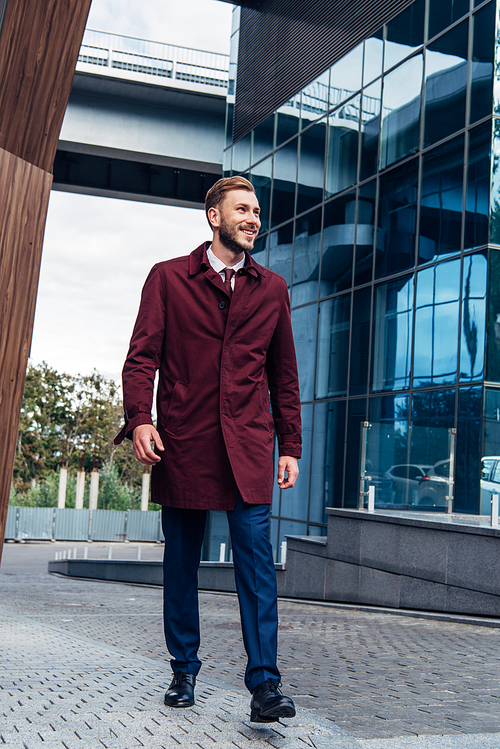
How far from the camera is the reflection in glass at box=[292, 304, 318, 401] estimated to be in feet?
65.5

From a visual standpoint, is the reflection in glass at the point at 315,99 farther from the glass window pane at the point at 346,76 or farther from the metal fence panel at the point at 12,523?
the metal fence panel at the point at 12,523

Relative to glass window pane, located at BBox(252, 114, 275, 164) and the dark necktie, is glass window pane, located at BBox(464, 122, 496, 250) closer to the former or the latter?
glass window pane, located at BBox(252, 114, 275, 164)

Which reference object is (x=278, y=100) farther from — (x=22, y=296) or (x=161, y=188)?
(x=22, y=296)

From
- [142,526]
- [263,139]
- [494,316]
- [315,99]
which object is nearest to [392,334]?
[494,316]

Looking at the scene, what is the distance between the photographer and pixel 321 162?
20344 millimetres

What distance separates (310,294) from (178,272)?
56.0 feet

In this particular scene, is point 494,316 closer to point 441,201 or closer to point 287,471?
point 441,201

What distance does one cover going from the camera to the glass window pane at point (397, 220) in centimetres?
1642

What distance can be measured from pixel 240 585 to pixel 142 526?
39817 millimetres

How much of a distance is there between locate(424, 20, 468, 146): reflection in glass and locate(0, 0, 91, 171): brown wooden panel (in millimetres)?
13432

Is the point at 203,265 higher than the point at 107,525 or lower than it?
higher

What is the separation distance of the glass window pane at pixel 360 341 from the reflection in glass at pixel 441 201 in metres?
2.30

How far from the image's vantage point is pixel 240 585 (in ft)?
10.4

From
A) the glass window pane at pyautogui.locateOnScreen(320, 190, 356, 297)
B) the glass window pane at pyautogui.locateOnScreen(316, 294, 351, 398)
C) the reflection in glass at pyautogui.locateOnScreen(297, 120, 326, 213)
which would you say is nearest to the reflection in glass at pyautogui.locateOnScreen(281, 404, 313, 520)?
the glass window pane at pyautogui.locateOnScreen(316, 294, 351, 398)
